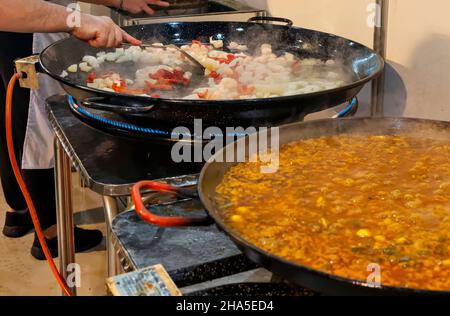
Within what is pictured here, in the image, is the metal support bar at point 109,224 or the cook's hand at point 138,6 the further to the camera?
the cook's hand at point 138,6

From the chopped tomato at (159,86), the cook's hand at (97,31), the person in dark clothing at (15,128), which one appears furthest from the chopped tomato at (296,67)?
the person in dark clothing at (15,128)

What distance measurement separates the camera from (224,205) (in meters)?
1.05

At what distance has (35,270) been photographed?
2746 mm

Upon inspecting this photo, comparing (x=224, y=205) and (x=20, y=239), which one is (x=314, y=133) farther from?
(x=20, y=239)

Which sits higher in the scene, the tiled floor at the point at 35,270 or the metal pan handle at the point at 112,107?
the metal pan handle at the point at 112,107

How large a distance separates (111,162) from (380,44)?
1.10 m

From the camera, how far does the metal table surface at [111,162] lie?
135 cm

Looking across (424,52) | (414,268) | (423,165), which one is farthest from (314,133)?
(424,52)

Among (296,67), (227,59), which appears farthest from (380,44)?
(227,59)

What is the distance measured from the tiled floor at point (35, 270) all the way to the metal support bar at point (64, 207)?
41 cm

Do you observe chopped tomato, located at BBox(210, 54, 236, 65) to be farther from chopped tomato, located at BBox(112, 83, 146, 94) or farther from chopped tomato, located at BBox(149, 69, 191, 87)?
chopped tomato, located at BBox(112, 83, 146, 94)

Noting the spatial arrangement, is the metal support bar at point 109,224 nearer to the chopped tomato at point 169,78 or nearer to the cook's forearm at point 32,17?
the chopped tomato at point 169,78

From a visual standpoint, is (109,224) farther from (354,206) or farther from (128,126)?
(354,206)

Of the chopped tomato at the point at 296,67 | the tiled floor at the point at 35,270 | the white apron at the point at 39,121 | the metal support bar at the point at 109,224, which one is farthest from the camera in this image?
the tiled floor at the point at 35,270
